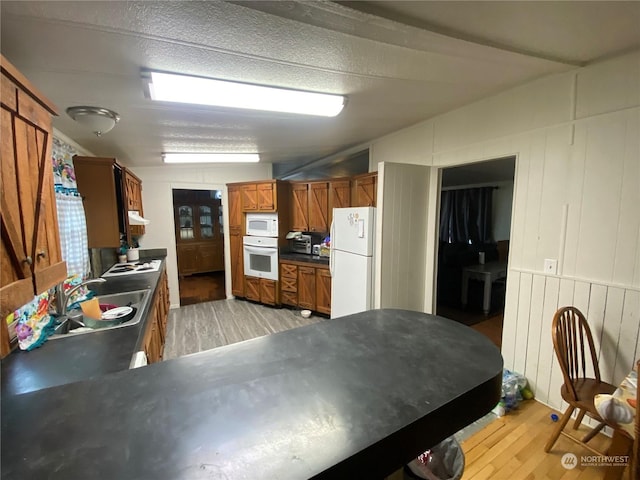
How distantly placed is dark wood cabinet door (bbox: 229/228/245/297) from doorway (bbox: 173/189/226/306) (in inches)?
59.6

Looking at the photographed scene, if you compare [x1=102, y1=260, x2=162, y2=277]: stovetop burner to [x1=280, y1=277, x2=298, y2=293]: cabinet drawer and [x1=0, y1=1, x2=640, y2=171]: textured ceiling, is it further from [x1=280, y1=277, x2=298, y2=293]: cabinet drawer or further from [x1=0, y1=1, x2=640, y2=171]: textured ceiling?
[x1=280, y1=277, x2=298, y2=293]: cabinet drawer

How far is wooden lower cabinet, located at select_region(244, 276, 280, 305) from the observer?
464 centimetres

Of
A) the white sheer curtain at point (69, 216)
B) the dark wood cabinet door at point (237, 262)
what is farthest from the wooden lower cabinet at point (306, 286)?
the white sheer curtain at point (69, 216)

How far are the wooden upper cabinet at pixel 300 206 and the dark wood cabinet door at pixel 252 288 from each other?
A: 1.16 metres

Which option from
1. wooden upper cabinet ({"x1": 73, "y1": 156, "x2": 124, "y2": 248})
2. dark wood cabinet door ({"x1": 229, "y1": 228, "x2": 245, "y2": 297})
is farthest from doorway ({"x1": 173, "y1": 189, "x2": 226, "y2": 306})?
wooden upper cabinet ({"x1": 73, "y1": 156, "x2": 124, "y2": 248})

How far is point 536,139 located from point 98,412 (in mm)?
2938

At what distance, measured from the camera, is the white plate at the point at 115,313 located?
200cm

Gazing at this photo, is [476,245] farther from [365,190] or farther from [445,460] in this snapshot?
[445,460]

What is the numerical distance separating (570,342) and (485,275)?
7.49 ft

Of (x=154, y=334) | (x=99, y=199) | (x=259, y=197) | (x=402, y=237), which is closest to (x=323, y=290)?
(x=402, y=237)

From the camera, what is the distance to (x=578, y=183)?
196cm

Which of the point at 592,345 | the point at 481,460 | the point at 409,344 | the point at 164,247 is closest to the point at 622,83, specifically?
the point at 592,345

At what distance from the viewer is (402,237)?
2.91 meters

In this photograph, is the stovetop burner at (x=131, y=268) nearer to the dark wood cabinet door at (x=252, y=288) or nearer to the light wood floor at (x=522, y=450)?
the dark wood cabinet door at (x=252, y=288)
